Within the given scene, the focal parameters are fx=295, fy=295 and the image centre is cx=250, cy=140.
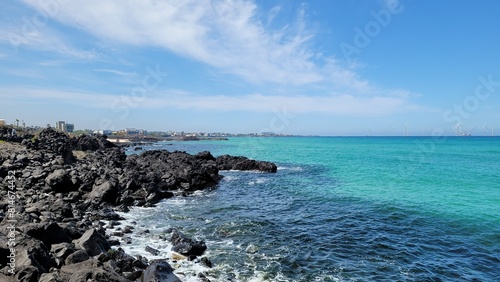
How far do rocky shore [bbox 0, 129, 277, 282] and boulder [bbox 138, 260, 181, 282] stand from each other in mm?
40

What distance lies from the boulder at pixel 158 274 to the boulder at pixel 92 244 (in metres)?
3.40

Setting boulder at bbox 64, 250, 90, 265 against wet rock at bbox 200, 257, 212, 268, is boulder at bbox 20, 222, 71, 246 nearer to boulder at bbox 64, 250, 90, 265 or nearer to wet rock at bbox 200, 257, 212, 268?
boulder at bbox 64, 250, 90, 265

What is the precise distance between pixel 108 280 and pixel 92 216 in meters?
15.8

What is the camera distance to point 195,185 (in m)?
41.2

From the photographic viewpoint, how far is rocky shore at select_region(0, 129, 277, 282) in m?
12.0

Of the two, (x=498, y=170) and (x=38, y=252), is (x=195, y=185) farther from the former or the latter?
(x=498, y=170)

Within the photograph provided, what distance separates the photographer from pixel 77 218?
23125 millimetres

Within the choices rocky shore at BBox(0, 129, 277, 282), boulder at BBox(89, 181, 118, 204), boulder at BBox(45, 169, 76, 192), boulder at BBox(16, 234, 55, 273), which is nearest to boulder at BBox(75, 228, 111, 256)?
rocky shore at BBox(0, 129, 277, 282)

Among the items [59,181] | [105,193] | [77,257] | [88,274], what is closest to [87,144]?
[59,181]

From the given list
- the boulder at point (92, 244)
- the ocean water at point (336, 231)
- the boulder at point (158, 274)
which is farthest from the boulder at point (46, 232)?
the boulder at point (158, 274)

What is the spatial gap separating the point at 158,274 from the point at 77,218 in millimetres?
13741

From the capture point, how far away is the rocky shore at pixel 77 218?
12008 millimetres

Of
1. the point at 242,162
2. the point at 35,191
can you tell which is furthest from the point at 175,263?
the point at 242,162

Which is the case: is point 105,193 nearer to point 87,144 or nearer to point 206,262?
point 206,262
